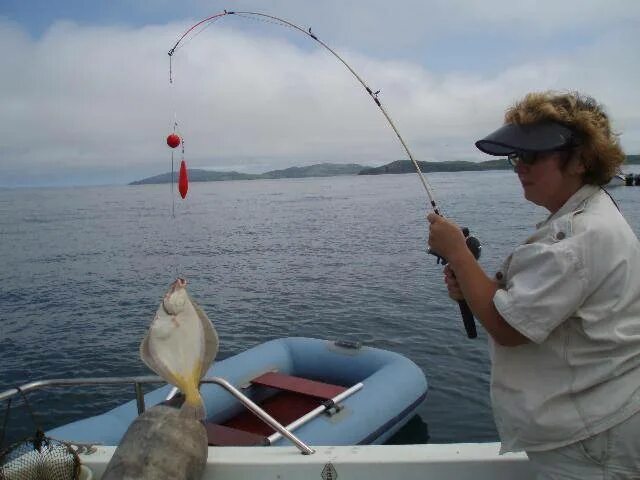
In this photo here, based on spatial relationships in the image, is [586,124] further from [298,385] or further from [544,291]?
[298,385]

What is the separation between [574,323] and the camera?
2100mm

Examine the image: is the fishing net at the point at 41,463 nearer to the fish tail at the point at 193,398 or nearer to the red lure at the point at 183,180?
the fish tail at the point at 193,398

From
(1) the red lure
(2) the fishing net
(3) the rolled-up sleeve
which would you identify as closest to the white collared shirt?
(3) the rolled-up sleeve

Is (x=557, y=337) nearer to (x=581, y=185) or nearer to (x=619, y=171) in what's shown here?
(x=581, y=185)

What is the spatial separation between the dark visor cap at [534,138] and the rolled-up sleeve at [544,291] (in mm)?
421

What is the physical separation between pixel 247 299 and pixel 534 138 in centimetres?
1508

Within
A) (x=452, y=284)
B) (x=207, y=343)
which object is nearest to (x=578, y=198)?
(x=452, y=284)

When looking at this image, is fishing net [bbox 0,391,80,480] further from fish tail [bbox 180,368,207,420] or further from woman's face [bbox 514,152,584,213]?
woman's face [bbox 514,152,584,213]

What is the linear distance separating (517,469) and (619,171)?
1.90 metres

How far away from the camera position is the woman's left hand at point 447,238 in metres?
2.31

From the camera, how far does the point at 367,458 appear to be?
338 centimetres

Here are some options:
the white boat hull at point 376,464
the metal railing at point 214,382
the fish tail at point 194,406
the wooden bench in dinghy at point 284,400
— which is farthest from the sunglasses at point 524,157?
the wooden bench in dinghy at point 284,400

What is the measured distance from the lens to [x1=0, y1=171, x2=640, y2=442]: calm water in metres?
10.1

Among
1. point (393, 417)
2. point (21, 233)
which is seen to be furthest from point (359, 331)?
point (21, 233)
